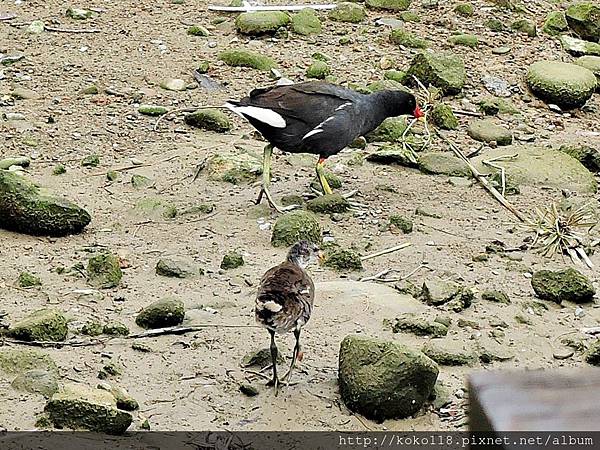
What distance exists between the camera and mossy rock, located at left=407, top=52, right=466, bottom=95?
31.2 ft

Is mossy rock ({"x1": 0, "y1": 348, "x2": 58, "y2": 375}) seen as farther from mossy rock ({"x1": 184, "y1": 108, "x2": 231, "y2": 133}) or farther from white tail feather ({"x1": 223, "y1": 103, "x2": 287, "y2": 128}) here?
mossy rock ({"x1": 184, "y1": 108, "x2": 231, "y2": 133})

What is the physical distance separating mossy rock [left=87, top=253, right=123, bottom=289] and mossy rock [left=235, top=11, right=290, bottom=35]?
15.9 feet

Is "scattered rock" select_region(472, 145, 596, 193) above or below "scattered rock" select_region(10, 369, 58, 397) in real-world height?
below

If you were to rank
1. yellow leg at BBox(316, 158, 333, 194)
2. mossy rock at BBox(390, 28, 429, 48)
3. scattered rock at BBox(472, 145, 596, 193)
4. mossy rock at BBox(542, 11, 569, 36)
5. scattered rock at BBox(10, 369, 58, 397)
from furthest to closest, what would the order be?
mossy rock at BBox(542, 11, 569, 36)
mossy rock at BBox(390, 28, 429, 48)
scattered rock at BBox(472, 145, 596, 193)
yellow leg at BBox(316, 158, 333, 194)
scattered rock at BBox(10, 369, 58, 397)

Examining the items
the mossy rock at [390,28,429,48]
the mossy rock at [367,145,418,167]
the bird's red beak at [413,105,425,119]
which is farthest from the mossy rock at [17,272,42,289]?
the mossy rock at [390,28,429,48]

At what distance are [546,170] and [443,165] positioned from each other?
777mm

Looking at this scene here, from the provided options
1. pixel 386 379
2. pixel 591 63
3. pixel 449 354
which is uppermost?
pixel 386 379

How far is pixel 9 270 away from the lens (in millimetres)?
5996

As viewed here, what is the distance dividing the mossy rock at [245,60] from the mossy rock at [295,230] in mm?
3453

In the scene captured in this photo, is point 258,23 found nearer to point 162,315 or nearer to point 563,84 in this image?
point 563,84

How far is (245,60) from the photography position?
974 cm

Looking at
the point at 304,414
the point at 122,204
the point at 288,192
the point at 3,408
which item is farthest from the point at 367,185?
the point at 3,408

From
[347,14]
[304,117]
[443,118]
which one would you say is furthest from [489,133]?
[347,14]

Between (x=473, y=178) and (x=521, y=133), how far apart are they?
1253mm
